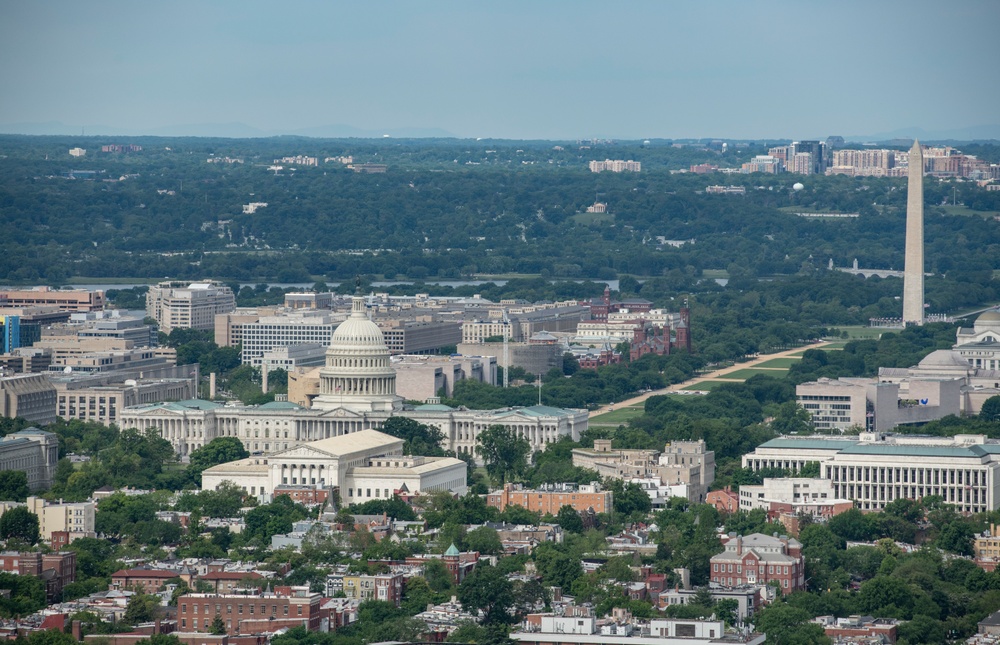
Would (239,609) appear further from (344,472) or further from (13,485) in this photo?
(344,472)

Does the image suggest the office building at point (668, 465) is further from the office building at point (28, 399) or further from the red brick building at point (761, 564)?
the office building at point (28, 399)

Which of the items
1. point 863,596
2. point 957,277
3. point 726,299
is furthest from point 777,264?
point 863,596

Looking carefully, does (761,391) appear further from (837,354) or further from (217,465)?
(217,465)

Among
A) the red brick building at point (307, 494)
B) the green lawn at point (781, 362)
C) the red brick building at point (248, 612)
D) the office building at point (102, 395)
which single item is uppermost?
the red brick building at point (248, 612)

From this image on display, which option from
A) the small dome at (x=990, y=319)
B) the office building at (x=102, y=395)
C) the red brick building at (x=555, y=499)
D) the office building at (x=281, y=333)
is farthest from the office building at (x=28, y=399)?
the small dome at (x=990, y=319)

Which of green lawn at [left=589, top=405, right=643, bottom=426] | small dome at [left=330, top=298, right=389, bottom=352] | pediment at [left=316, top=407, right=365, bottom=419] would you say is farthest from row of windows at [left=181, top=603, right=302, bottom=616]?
small dome at [left=330, top=298, right=389, bottom=352]

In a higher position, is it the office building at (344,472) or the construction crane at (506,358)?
the office building at (344,472)

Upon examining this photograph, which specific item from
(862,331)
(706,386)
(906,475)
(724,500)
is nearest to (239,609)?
(724,500)
